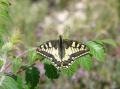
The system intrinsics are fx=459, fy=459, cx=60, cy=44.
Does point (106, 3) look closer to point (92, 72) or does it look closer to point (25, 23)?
point (25, 23)

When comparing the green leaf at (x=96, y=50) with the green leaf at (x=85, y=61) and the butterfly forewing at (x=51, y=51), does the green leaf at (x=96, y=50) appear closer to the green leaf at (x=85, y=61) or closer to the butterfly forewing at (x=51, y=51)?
the green leaf at (x=85, y=61)

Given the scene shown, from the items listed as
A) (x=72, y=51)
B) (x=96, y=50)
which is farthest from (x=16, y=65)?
(x=96, y=50)

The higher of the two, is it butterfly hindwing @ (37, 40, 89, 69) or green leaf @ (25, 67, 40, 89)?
butterfly hindwing @ (37, 40, 89, 69)

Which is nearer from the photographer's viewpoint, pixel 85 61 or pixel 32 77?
pixel 85 61

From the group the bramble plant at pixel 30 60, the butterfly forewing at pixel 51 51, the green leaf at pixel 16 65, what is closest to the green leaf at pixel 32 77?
the bramble plant at pixel 30 60

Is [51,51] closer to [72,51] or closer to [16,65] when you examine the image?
[72,51]

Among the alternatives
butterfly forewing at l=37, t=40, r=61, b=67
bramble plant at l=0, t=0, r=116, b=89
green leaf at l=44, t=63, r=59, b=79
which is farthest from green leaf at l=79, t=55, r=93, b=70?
green leaf at l=44, t=63, r=59, b=79

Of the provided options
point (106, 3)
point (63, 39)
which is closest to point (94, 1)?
point (106, 3)

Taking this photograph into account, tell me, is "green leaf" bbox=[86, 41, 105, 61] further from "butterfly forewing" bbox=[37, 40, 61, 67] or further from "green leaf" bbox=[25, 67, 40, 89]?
"green leaf" bbox=[25, 67, 40, 89]
